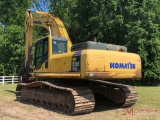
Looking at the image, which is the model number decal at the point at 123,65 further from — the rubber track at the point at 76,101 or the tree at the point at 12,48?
the tree at the point at 12,48

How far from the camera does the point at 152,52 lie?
25.9 metres

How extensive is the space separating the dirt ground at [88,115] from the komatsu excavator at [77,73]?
36cm

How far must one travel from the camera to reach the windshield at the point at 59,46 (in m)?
11.1

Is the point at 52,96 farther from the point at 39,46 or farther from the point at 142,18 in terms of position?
the point at 142,18

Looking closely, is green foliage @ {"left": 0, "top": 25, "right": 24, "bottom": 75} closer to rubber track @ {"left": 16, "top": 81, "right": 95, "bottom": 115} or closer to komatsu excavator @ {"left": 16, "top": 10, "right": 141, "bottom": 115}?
komatsu excavator @ {"left": 16, "top": 10, "right": 141, "bottom": 115}

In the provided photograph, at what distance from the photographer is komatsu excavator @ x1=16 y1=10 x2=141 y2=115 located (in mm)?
9094

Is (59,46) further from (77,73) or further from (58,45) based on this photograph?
(77,73)

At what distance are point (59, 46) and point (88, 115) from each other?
322cm

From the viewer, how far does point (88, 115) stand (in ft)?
30.5

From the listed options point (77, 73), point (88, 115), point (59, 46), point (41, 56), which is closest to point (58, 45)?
point (59, 46)

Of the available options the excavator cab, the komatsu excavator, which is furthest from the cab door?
the excavator cab

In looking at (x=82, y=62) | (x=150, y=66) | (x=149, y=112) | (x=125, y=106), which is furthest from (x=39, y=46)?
(x=150, y=66)

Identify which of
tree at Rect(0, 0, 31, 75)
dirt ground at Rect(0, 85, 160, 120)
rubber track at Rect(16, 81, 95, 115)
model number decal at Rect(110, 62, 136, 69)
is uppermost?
tree at Rect(0, 0, 31, 75)

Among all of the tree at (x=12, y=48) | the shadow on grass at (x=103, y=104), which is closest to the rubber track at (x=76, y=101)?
the shadow on grass at (x=103, y=104)
